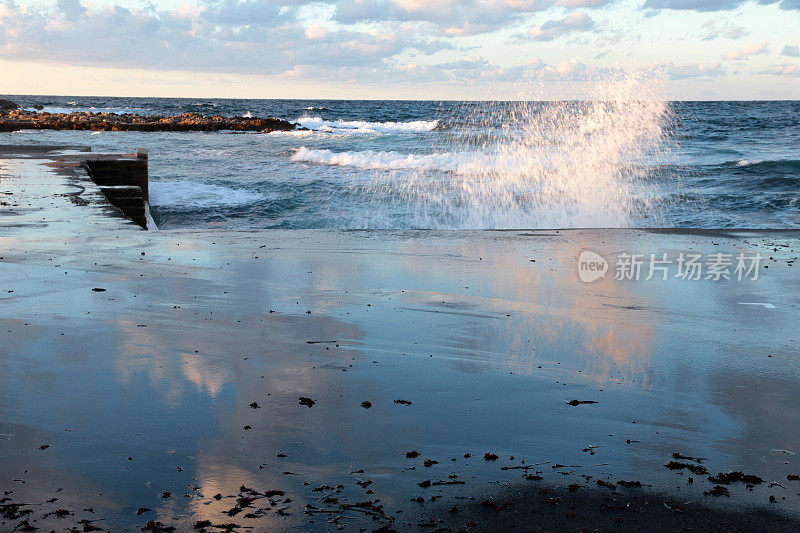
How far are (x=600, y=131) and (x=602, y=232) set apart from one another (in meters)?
31.5

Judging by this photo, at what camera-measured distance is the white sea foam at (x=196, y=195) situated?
16328 millimetres

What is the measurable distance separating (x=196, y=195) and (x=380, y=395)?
14.6 m

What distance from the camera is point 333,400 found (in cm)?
371

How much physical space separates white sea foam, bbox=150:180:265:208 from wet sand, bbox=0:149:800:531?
30.0ft

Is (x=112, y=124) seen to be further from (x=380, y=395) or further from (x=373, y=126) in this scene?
(x=380, y=395)

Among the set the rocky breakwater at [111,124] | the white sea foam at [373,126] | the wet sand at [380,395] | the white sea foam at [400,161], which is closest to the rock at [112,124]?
the rocky breakwater at [111,124]

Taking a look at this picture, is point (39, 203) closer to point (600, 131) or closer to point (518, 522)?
point (518, 522)

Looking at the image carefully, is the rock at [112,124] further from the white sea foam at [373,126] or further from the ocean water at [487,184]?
the ocean water at [487,184]

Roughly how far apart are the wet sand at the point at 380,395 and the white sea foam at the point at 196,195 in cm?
916

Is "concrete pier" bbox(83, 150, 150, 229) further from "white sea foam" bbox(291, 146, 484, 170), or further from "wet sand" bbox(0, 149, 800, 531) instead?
"white sea foam" bbox(291, 146, 484, 170)

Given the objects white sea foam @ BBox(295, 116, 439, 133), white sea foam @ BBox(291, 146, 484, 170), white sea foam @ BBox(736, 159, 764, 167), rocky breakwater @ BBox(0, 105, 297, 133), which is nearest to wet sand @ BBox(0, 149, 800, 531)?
white sea foam @ BBox(291, 146, 484, 170)

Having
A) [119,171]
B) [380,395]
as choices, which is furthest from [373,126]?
[380,395]

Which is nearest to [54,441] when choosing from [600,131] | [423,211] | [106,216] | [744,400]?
[744,400]

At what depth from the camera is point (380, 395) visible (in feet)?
12.5
